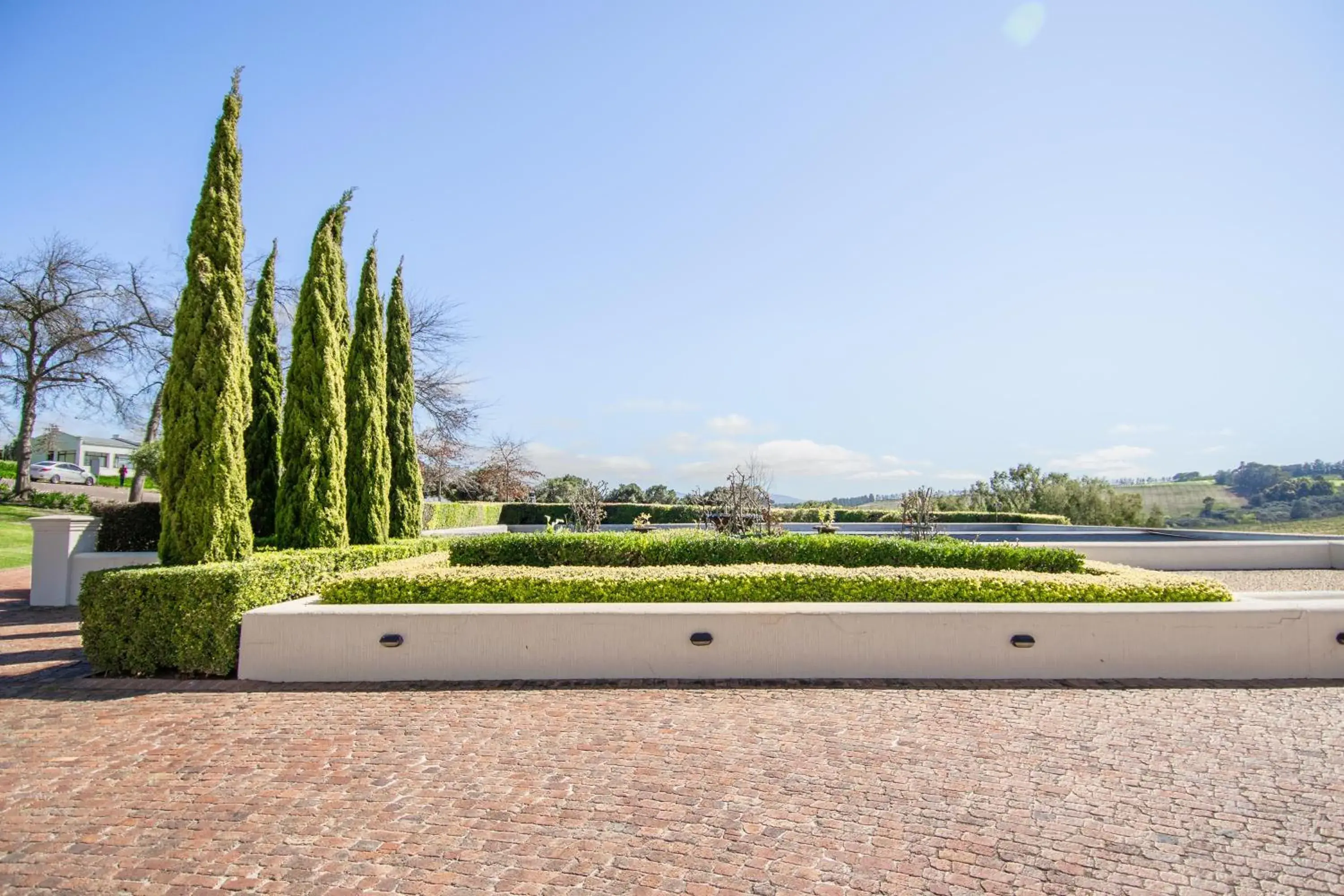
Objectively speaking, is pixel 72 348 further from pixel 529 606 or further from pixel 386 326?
pixel 529 606

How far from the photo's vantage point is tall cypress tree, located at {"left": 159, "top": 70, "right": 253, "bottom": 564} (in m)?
7.07

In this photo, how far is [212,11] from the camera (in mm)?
8234

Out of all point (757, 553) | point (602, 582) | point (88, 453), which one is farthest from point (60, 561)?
point (88, 453)

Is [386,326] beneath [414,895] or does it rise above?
above

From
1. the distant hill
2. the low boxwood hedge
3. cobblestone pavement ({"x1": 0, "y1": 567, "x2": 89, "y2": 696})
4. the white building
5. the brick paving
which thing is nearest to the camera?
the brick paving

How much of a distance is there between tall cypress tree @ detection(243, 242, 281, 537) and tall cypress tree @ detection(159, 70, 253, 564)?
398cm

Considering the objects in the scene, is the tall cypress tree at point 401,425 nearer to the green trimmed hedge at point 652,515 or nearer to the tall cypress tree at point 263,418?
the tall cypress tree at point 263,418

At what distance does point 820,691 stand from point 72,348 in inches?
1227

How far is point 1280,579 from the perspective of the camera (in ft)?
41.7

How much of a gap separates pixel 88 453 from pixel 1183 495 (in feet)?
238

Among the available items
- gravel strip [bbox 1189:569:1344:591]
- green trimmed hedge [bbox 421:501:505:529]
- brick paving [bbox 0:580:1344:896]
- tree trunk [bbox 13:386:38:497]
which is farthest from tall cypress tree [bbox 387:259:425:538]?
tree trunk [bbox 13:386:38:497]

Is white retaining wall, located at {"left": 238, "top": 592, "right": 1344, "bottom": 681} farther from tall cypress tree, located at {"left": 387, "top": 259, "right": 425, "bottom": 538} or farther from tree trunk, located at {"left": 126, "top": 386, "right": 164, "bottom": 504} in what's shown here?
tree trunk, located at {"left": 126, "top": 386, "right": 164, "bottom": 504}

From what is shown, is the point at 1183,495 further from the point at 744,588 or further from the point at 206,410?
the point at 206,410

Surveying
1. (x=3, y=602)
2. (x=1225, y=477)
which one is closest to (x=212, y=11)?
(x=3, y=602)
